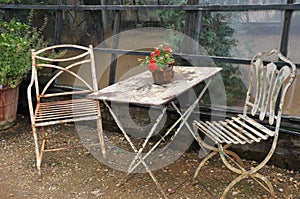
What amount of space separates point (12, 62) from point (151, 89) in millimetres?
1653

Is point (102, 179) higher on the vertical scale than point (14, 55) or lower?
lower

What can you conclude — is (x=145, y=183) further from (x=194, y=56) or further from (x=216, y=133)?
(x=194, y=56)

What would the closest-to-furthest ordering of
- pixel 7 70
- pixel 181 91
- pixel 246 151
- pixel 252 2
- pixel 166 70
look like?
1. pixel 181 91
2. pixel 166 70
3. pixel 252 2
4. pixel 246 151
5. pixel 7 70

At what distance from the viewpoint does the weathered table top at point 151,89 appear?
1883mm

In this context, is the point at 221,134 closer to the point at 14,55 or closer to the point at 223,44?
the point at 223,44

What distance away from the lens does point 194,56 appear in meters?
2.74

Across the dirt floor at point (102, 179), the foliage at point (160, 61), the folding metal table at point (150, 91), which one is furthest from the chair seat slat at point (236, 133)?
the foliage at point (160, 61)

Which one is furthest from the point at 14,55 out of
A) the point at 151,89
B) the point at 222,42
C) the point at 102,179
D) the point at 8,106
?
the point at 222,42

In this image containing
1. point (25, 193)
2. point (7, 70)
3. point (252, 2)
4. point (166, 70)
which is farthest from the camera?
point (7, 70)

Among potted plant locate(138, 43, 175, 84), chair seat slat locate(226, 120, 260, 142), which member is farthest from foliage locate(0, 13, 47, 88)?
chair seat slat locate(226, 120, 260, 142)

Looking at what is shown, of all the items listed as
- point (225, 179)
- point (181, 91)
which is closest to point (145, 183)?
point (225, 179)

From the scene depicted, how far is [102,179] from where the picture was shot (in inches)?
96.1

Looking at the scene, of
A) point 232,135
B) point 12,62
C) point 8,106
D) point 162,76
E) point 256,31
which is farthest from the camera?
point 8,106

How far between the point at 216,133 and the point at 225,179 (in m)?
0.57
